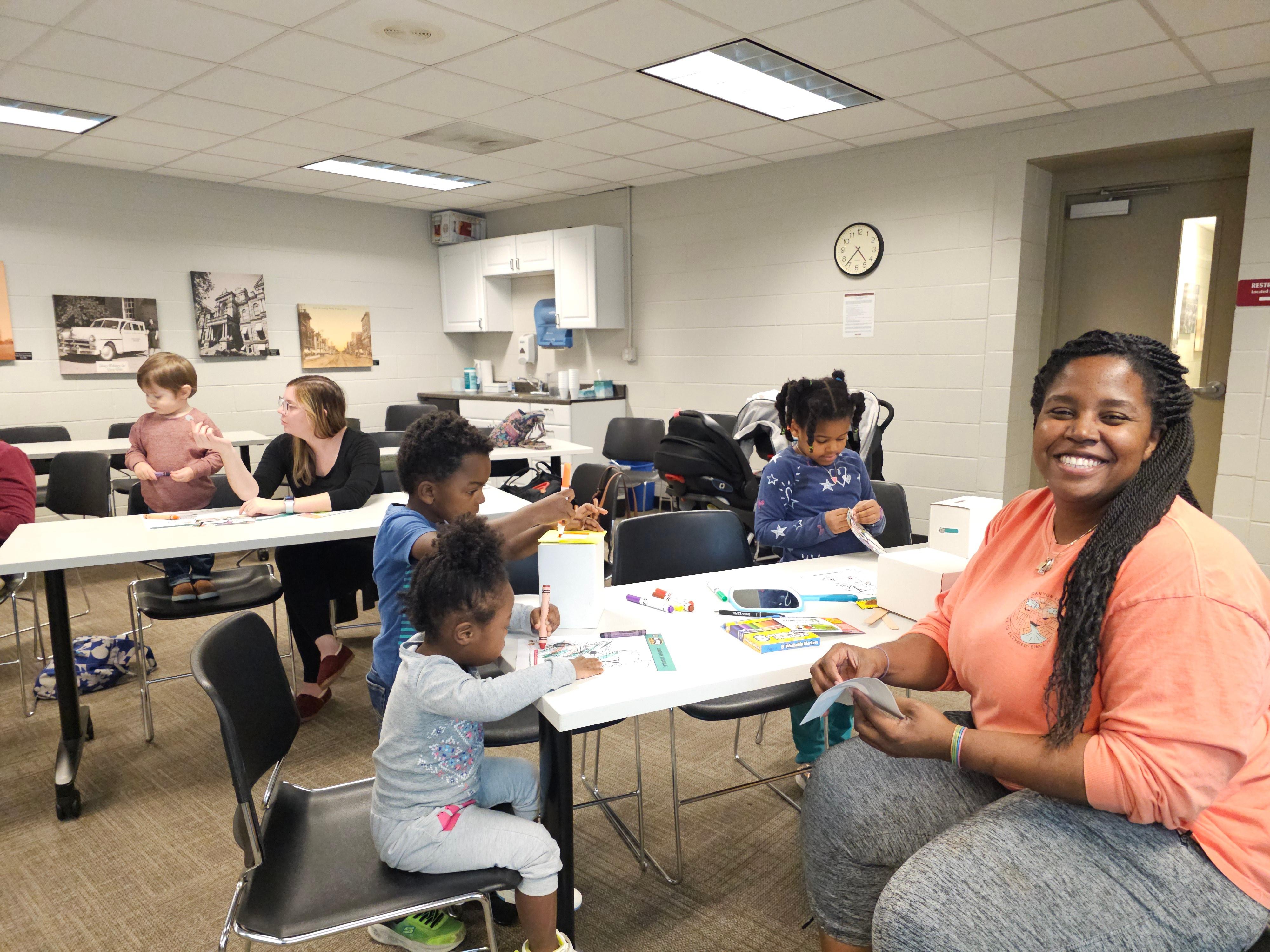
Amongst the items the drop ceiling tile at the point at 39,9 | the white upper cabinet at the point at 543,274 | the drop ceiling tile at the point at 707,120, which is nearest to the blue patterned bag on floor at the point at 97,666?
the drop ceiling tile at the point at 39,9

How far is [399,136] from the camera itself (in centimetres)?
481

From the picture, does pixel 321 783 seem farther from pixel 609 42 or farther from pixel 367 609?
pixel 609 42

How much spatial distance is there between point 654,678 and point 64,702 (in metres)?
2.12

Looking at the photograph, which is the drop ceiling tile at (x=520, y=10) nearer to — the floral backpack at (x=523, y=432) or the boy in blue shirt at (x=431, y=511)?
the boy in blue shirt at (x=431, y=511)

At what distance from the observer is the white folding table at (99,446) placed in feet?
15.4

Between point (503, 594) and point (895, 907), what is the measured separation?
81 cm

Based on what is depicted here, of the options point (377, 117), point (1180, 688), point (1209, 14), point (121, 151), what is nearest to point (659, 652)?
point (1180, 688)

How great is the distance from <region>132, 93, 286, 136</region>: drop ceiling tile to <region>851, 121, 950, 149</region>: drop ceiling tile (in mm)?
3360

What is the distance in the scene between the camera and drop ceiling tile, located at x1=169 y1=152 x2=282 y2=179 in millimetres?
5371

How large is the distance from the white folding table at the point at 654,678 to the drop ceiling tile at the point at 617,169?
14.4 feet

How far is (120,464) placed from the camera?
16.4 ft

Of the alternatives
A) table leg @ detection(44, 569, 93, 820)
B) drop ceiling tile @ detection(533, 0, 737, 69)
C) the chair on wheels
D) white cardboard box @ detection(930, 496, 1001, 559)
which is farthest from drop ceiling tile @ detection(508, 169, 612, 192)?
the chair on wheels

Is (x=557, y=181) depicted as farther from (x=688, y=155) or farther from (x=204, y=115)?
(x=204, y=115)

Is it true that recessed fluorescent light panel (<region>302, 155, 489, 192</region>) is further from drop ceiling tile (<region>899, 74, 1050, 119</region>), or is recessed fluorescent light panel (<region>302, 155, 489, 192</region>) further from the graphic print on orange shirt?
the graphic print on orange shirt
